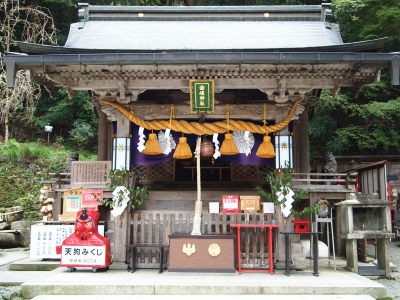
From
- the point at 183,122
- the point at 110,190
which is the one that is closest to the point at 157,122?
the point at 183,122

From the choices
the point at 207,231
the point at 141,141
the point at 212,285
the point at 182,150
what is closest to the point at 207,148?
the point at 182,150

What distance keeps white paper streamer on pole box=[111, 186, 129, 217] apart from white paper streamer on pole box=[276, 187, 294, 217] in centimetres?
347

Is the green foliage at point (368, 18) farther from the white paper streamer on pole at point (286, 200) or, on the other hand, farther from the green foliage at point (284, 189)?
the white paper streamer on pole at point (286, 200)

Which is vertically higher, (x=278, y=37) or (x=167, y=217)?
(x=278, y=37)

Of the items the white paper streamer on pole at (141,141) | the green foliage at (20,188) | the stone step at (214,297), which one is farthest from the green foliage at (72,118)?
the stone step at (214,297)

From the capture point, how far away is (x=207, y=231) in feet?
27.8

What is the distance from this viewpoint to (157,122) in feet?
29.3

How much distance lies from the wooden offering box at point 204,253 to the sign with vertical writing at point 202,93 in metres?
2.98

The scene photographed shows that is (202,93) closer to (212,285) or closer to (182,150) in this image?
(182,150)

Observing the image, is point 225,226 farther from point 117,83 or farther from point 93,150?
point 93,150

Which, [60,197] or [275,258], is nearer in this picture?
[275,258]

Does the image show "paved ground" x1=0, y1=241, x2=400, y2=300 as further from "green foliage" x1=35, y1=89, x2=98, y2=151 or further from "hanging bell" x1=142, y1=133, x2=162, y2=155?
"green foliage" x1=35, y1=89, x2=98, y2=151

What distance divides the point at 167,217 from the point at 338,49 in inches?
217

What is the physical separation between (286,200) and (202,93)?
3106 mm
